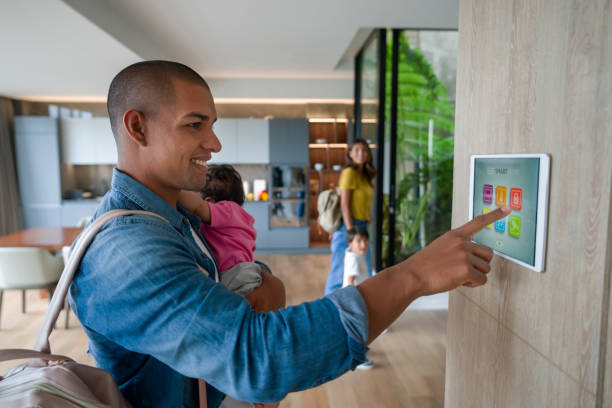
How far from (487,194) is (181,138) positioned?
79 centimetres

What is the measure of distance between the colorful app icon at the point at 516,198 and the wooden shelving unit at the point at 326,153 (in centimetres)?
621

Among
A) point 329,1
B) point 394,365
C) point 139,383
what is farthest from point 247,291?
point 329,1

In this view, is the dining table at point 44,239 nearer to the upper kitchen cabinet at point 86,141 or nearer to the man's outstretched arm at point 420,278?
the upper kitchen cabinet at point 86,141

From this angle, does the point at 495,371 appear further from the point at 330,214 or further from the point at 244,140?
the point at 244,140

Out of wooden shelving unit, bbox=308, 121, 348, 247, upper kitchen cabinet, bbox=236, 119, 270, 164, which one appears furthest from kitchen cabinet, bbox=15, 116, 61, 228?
wooden shelving unit, bbox=308, 121, 348, 247

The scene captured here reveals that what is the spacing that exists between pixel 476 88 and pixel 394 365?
2.42m

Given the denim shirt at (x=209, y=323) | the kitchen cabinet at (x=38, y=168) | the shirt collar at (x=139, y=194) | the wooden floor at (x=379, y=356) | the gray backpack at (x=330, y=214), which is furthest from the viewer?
the kitchen cabinet at (x=38, y=168)

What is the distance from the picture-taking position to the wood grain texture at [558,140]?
27.9 inches

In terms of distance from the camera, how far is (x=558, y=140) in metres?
0.80

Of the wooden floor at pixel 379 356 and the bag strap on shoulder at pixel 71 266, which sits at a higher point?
the bag strap on shoulder at pixel 71 266

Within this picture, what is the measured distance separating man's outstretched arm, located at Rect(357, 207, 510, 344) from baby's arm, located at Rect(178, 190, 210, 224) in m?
0.58

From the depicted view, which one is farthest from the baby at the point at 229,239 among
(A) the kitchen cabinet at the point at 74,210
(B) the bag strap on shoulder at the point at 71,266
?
(A) the kitchen cabinet at the point at 74,210

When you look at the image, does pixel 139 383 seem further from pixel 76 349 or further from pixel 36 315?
pixel 36 315

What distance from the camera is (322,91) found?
6.86m
